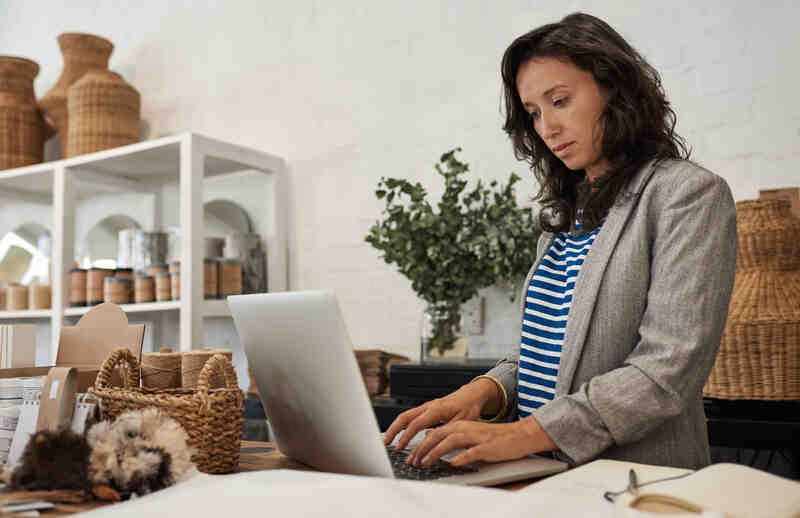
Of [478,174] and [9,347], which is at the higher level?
[478,174]

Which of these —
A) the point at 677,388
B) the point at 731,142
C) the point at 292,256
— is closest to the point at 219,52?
the point at 292,256

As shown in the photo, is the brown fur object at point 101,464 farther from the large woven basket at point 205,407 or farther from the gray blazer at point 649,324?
the gray blazer at point 649,324

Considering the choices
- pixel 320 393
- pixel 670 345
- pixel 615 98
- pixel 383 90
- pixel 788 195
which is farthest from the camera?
pixel 383 90

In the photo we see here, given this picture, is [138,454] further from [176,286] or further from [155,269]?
[155,269]

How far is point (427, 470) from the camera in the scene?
0.90 metres

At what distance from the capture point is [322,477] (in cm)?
72

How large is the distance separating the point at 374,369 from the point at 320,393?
1.45m

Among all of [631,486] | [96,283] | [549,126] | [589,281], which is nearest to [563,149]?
[549,126]

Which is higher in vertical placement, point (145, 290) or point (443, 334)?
point (145, 290)

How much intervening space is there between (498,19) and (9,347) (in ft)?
6.15

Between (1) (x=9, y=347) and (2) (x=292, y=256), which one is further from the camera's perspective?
(2) (x=292, y=256)

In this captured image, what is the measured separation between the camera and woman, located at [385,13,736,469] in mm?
982

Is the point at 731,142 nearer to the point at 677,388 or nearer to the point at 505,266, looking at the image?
the point at 505,266

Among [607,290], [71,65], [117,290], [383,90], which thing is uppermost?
[71,65]
